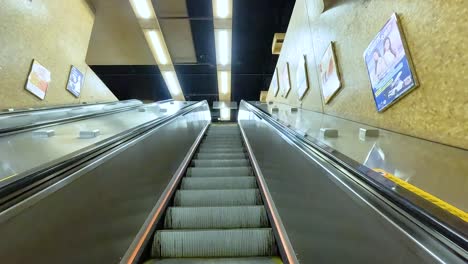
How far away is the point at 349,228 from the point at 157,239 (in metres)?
1.34

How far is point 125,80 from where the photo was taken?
11.2m

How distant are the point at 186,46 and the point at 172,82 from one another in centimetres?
254

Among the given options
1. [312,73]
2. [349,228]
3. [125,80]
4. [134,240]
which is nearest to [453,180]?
[349,228]

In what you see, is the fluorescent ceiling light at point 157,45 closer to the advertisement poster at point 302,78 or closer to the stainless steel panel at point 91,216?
the advertisement poster at point 302,78

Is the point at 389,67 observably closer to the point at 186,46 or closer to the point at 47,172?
the point at 47,172

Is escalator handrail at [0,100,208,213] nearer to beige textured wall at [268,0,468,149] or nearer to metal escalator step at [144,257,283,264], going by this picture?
metal escalator step at [144,257,283,264]

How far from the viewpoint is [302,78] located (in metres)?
4.92

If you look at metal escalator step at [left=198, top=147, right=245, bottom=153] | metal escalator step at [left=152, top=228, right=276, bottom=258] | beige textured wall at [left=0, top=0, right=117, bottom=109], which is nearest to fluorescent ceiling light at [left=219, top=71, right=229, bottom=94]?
beige textured wall at [left=0, top=0, right=117, bottom=109]

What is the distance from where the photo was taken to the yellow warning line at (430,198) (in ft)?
2.28

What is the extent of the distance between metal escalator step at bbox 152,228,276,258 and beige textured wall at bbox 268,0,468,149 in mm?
1181

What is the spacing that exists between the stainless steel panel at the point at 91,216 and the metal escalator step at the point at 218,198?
303 millimetres

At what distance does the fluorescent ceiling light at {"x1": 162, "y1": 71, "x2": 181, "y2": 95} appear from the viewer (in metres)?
10.1

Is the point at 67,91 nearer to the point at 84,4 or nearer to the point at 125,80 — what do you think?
the point at 84,4

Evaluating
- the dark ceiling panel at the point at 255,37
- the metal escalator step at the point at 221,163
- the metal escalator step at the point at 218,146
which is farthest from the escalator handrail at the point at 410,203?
the dark ceiling panel at the point at 255,37
